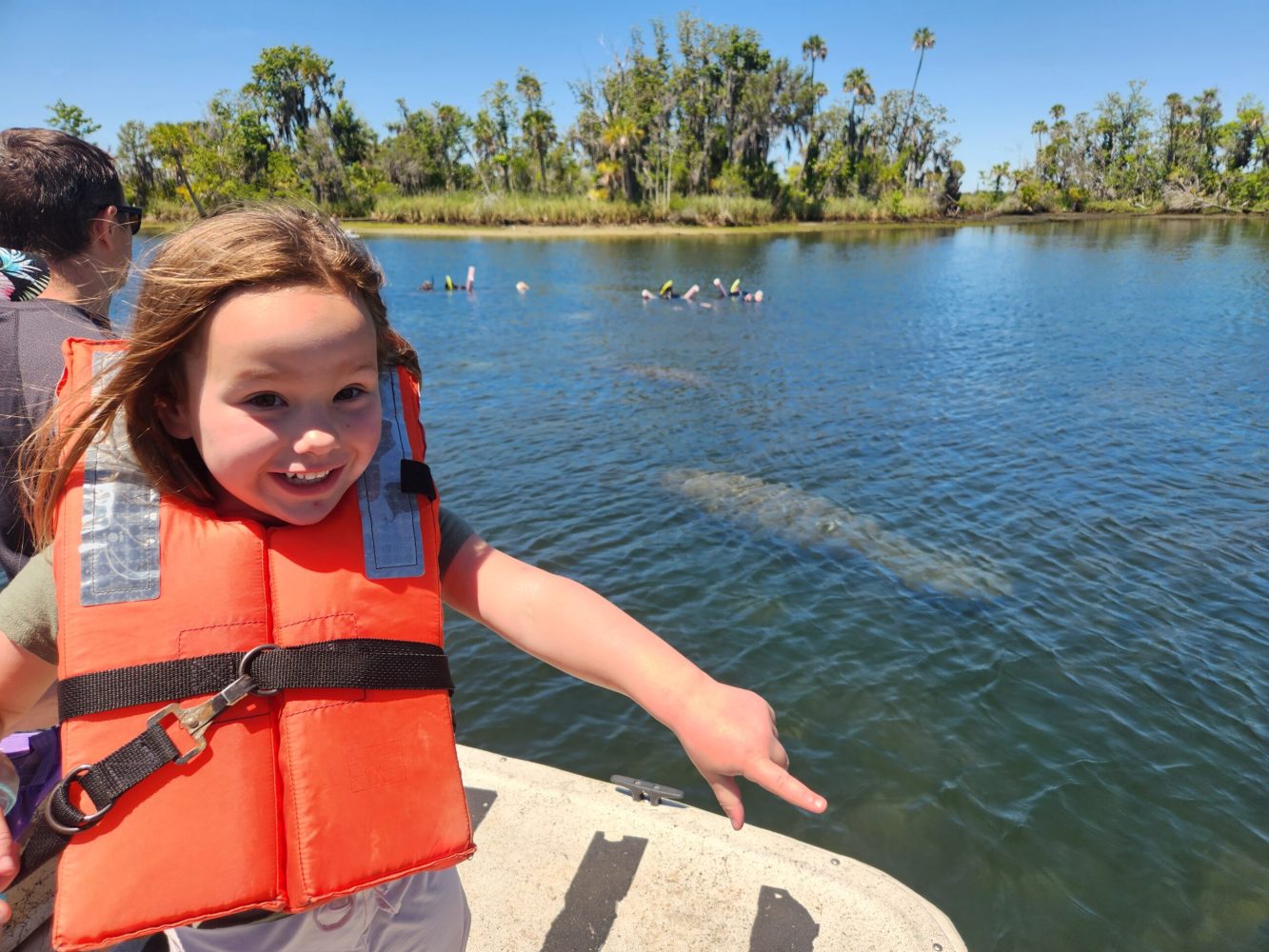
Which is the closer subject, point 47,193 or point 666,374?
point 47,193

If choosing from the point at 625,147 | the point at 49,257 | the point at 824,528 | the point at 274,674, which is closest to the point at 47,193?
the point at 49,257

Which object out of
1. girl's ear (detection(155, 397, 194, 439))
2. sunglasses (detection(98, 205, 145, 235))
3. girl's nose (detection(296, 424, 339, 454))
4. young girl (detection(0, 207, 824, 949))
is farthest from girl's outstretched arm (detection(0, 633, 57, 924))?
sunglasses (detection(98, 205, 145, 235))

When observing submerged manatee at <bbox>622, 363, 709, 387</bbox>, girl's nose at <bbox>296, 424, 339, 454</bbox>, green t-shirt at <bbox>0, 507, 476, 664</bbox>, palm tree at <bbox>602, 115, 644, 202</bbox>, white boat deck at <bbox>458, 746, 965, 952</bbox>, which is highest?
palm tree at <bbox>602, 115, 644, 202</bbox>

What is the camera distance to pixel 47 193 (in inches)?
94.0

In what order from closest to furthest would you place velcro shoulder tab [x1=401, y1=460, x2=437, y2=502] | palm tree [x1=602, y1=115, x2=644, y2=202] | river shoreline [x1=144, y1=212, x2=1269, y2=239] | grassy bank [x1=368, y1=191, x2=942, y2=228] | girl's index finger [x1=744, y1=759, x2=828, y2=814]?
girl's index finger [x1=744, y1=759, x2=828, y2=814] → velcro shoulder tab [x1=401, y1=460, x2=437, y2=502] → river shoreline [x1=144, y1=212, x2=1269, y2=239] → grassy bank [x1=368, y1=191, x2=942, y2=228] → palm tree [x1=602, y1=115, x2=644, y2=202]

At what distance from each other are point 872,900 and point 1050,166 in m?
104

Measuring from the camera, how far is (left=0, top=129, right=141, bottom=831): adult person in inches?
84.4

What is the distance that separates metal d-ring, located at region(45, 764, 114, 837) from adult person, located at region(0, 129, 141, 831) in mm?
635

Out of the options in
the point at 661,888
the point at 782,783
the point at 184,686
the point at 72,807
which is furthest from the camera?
the point at 661,888

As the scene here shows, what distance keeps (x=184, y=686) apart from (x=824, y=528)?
28.1 feet

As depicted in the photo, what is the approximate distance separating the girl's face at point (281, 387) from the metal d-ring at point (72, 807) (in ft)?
2.10

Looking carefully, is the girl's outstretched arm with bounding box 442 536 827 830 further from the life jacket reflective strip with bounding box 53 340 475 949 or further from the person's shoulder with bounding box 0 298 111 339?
the person's shoulder with bounding box 0 298 111 339

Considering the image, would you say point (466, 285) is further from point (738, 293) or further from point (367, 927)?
point (367, 927)

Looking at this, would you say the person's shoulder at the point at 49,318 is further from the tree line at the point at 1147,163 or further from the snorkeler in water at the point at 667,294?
the tree line at the point at 1147,163
